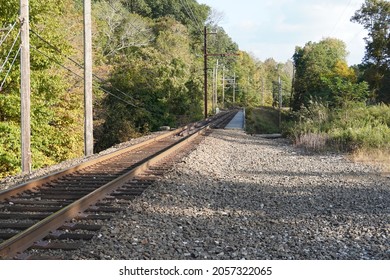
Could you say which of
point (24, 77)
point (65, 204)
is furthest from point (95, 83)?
point (65, 204)

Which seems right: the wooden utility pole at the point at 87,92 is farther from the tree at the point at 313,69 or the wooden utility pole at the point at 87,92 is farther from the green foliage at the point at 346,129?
the tree at the point at 313,69

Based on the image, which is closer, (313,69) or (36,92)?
(36,92)

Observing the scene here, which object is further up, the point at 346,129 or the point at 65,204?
the point at 346,129

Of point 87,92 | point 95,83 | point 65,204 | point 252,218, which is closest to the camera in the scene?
point 252,218

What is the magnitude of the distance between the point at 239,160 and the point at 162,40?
4568cm

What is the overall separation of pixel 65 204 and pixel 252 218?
8.65ft

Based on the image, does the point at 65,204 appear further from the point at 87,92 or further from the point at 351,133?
the point at 351,133

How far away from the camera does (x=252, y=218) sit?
19.3 feet

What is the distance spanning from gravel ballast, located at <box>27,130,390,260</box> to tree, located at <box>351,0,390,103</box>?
41185 millimetres

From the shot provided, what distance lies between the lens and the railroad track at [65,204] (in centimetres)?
451

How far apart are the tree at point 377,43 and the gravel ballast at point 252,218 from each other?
4119 centimetres

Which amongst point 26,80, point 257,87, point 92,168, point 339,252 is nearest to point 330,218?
point 339,252

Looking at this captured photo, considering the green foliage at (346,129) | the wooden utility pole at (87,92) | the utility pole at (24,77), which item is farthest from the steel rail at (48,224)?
the green foliage at (346,129)

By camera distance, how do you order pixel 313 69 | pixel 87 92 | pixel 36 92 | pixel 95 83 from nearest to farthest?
pixel 87 92
pixel 36 92
pixel 95 83
pixel 313 69
